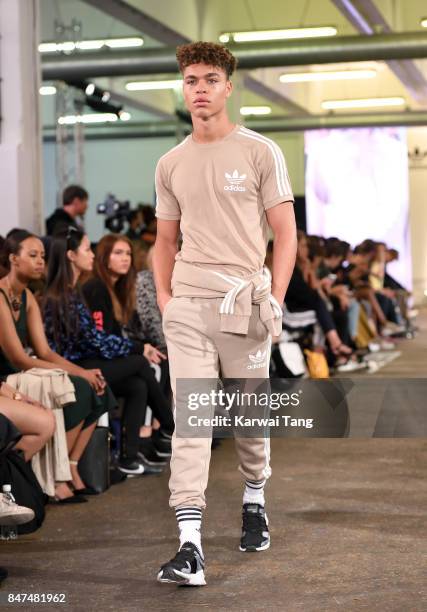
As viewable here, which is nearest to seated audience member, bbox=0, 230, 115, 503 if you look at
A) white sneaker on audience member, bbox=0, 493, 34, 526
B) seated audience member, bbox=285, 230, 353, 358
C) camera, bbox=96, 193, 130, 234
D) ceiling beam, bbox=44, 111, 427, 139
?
white sneaker on audience member, bbox=0, 493, 34, 526

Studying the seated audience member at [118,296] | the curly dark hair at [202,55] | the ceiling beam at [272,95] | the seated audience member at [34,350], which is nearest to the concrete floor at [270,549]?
the seated audience member at [34,350]

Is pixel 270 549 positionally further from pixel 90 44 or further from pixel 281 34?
Answer: pixel 90 44

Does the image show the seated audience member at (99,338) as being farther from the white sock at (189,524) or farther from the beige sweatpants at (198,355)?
the white sock at (189,524)

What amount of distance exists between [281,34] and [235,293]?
8480mm

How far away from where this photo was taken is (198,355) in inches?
115

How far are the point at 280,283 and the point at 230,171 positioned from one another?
1.05ft

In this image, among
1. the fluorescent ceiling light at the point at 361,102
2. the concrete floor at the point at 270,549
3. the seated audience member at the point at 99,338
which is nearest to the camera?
the concrete floor at the point at 270,549

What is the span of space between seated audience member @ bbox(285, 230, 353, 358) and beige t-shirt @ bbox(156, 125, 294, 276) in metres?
4.50

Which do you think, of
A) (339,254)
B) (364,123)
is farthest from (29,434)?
(364,123)

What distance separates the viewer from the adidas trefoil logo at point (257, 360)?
116 inches

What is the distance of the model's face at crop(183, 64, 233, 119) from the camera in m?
2.84

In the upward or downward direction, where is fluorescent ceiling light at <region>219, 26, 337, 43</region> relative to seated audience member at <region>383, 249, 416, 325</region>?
upward

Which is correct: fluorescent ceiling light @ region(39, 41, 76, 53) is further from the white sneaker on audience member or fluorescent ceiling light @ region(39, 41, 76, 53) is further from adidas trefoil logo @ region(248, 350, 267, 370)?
adidas trefoil logo @ region(248, 350, 267, 370)

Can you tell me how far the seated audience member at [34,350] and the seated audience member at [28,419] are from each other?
27cm
